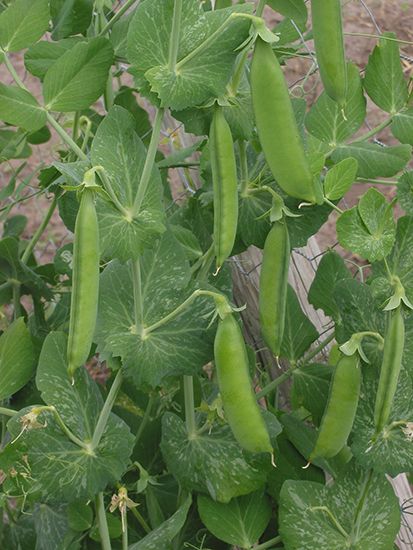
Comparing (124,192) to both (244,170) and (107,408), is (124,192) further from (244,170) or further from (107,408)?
(107,408)

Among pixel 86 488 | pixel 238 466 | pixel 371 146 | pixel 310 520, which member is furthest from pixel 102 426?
pixel 371 146

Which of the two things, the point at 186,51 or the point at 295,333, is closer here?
the point at 186,51

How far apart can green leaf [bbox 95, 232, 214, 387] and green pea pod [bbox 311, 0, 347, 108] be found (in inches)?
14.0

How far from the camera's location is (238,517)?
55.0 inches

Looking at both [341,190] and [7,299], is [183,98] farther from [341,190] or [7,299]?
[7,299]

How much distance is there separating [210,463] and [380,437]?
0.84 ft

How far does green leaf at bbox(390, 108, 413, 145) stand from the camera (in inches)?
55.7

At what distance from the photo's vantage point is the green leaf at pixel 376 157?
55.1 inches

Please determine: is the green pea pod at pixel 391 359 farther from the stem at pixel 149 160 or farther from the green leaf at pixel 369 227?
the stem at pixel 149 160

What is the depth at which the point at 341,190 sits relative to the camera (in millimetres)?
1261

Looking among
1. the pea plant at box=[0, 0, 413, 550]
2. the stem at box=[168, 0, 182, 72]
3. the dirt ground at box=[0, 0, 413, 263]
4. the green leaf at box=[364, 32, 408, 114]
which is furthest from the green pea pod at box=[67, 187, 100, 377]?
the dirt ground at box=[0, 0, 413, 263]

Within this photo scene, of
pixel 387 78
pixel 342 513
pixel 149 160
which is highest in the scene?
pixel 149 160

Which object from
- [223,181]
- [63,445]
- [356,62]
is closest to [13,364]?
[63,445]

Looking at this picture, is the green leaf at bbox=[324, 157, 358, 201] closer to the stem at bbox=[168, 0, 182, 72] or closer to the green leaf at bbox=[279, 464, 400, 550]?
the stem at bbox=[168, 0, 182, 72]
